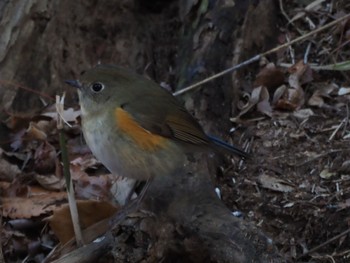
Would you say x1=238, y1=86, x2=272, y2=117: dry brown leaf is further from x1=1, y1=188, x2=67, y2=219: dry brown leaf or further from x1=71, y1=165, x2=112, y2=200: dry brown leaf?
x1=1, y1=188, x2=67, y2=219: dry brown leaf

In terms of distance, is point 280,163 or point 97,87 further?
point 280,163

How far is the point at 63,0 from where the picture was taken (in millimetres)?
5547

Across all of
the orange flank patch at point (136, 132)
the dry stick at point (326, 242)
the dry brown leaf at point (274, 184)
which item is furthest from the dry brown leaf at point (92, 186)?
the dry stick at point (326, 242)

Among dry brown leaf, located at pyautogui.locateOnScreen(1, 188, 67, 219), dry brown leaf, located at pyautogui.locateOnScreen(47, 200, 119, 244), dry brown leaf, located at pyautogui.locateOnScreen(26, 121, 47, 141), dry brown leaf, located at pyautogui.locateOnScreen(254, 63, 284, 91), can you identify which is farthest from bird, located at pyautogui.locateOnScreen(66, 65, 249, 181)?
dry brown leaf, located at pyautogui.locateOnScreen(254, 63, 284, 91)

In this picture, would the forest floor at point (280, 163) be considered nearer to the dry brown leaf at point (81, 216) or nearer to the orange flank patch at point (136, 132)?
the dry brown leaf at point (81, 216)

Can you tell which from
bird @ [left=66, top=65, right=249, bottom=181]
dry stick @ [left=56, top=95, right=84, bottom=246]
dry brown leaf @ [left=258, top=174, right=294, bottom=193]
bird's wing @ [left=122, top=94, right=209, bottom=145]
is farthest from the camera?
dry brown leaf @ [left=258, top=174, right=294, bottom=193]

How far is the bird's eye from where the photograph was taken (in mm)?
4277

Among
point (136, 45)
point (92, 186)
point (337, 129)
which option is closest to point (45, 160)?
point (92, 186)

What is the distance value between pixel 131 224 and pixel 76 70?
244cm

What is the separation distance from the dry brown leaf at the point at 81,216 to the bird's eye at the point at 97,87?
0.61 m

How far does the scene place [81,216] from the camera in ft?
14.0

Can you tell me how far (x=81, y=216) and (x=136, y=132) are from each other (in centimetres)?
59

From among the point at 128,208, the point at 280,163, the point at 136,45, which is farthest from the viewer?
the point at 136,45

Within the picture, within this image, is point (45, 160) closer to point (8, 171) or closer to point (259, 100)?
point (8, 171)
